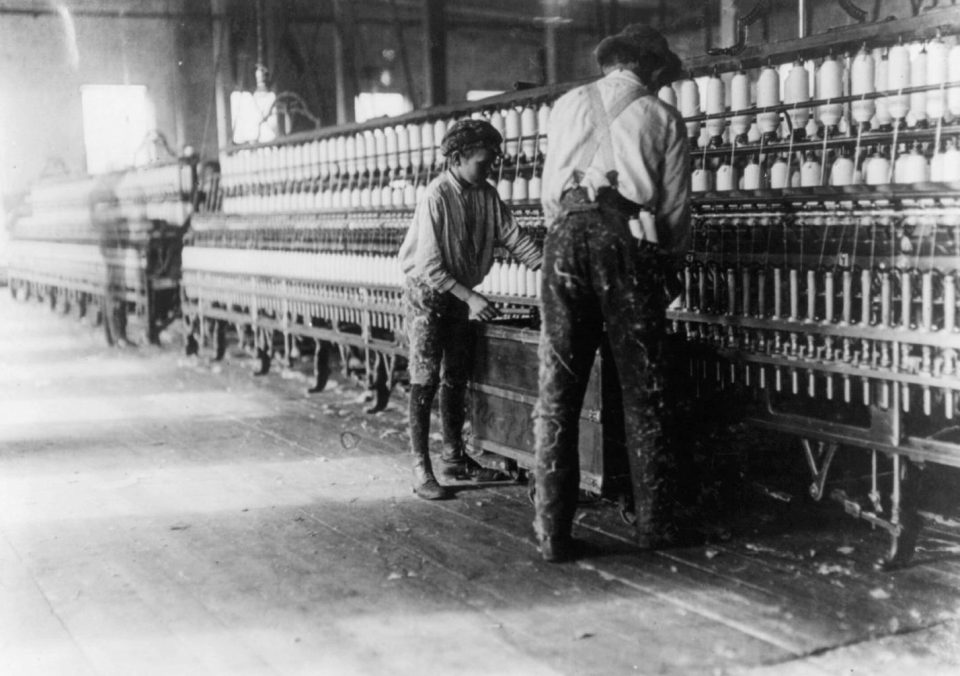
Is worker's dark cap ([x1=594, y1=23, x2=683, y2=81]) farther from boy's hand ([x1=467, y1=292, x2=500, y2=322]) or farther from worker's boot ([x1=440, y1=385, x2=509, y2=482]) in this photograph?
worker's boot ([x1=440, y1=385, x2=509, y2=482])

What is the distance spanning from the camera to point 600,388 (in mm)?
4395

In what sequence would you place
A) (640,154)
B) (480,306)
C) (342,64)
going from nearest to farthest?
(640,154)
(480,306)
(342,64)

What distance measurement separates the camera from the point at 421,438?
16.7ft

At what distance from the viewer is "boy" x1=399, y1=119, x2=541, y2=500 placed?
16.3 feet

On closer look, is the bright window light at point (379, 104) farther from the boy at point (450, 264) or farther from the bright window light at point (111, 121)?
the boy at point (450, 264)

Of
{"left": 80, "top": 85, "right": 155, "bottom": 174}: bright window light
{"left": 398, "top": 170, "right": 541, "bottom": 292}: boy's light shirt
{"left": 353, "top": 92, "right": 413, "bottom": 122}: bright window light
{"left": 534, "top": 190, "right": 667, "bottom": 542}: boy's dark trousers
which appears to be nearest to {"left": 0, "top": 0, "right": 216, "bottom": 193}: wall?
{"left": 80, "top": 85, "right": 155, "bottom": 174}: bright window light

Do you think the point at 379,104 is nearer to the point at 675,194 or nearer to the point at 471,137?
the point at 471,137

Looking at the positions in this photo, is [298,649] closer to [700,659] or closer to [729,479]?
[700,659]

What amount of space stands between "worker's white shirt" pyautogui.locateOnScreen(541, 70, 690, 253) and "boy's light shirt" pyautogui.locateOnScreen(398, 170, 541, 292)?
114 centimetres

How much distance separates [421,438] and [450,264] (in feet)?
2.83

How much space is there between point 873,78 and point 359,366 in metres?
5.05

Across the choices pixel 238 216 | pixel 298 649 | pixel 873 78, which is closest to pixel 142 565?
pixel 298 649

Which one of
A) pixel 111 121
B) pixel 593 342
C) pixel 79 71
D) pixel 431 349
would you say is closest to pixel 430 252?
pixel 431 349

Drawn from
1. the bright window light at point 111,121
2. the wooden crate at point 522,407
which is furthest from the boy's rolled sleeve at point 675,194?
the bright window light at point 111,121
